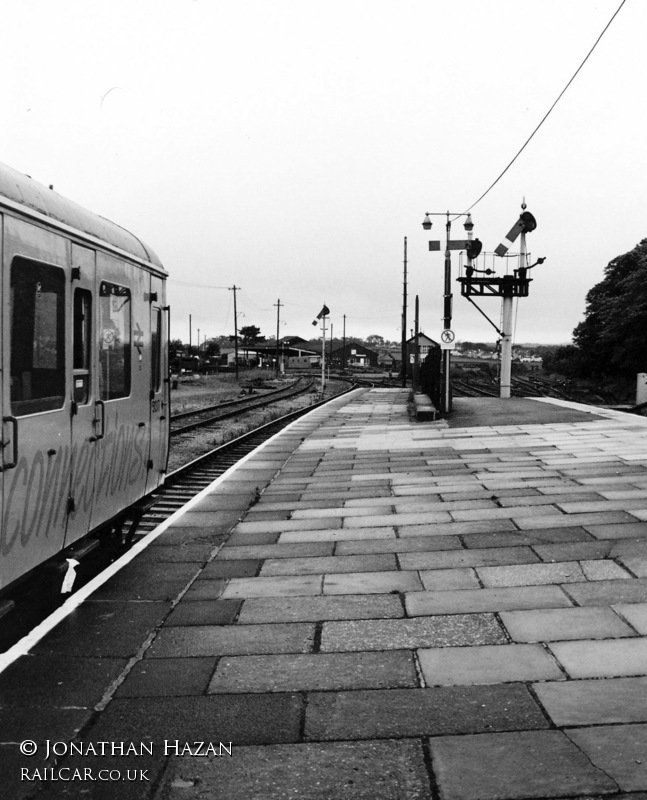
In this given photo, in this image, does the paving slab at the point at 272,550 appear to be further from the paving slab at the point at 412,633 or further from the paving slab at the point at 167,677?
the paving slab at the point at 167,677

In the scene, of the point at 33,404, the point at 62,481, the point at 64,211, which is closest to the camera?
the point at 33,404

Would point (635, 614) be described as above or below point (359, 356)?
below

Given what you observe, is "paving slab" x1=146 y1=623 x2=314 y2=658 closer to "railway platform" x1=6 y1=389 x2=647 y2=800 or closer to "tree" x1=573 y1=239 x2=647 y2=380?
"railway platform" x1=6 y1=389 x2=647 y2=800

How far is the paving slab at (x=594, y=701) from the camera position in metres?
3.43

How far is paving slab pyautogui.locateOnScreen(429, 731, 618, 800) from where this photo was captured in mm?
2910

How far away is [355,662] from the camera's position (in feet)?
13.8

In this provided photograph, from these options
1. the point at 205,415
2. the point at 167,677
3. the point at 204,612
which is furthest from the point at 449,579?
the point at 205,415

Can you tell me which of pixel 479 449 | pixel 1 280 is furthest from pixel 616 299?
pixel 1 280

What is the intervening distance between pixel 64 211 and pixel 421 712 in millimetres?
3634

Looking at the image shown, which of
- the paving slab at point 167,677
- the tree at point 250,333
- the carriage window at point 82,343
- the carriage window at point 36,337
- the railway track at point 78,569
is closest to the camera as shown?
the paving slab at point 167,677

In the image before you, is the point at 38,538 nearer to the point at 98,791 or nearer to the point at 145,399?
the point at 98,791

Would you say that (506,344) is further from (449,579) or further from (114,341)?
(114,341)

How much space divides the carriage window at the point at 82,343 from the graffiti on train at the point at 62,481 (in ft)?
1.18

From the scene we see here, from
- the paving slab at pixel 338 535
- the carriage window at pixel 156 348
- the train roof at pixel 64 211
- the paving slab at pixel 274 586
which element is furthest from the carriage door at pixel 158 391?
the paving slab at pixel 274 586
